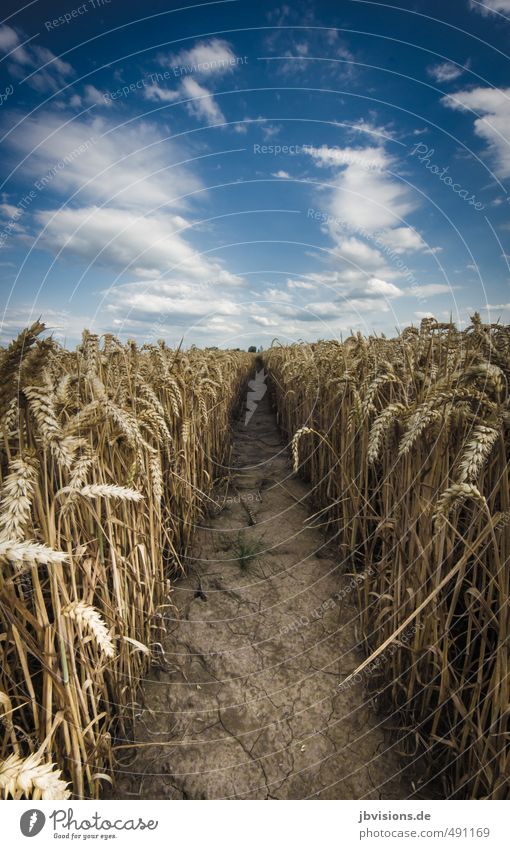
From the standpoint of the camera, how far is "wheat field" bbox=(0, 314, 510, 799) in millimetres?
1182

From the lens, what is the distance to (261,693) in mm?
2238

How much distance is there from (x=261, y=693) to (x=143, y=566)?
102cm

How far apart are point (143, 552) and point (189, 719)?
94 centimetres

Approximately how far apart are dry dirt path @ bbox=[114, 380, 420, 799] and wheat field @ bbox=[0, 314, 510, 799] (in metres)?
0.17

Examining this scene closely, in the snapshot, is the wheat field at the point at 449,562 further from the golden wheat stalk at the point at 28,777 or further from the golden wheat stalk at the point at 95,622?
the golden wheat stalk at the point at 28,777

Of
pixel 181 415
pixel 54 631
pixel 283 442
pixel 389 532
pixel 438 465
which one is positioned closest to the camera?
pixel 54 631

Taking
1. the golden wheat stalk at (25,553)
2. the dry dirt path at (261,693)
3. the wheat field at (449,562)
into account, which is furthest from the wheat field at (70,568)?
the wheat field at (449,562)

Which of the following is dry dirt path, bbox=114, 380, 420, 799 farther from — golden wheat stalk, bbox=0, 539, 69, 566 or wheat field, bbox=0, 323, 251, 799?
golden wheat stalk, bbox=0, 539, 69, 566

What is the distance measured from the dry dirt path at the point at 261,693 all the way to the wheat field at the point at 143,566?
17 centimetres

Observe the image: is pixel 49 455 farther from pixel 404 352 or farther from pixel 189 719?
pixel 404 352

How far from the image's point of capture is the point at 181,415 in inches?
131
